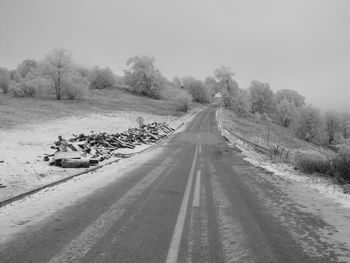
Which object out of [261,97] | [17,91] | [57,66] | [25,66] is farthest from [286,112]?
[25,66]

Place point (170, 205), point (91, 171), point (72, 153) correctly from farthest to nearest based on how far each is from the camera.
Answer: point (72, 153) → point (91, 171) → point (170, 205)

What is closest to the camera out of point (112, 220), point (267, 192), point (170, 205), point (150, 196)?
point (112, 220)

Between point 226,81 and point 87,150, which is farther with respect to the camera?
point 226,81

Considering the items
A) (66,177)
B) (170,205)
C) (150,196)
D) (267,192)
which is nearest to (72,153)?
(66,177)

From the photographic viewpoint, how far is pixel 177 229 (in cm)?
581

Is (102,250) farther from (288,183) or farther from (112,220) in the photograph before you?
(288,183)

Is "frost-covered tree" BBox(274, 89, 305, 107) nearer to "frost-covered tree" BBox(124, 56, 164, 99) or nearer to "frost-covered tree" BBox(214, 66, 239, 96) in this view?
"frost-covered tree" BBox(214, 66, 239, 96)

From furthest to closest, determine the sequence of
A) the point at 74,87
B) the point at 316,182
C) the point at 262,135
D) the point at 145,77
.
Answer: the point at 145,77, the point at 74,87, the point at 262,135, the point at 316,182

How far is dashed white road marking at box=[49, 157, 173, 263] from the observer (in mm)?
4605

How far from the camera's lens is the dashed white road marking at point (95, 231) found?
15.1 feet

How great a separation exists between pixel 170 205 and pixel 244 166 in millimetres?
7858

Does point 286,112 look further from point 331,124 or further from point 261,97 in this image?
point 331,124

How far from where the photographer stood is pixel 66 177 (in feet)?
34.4

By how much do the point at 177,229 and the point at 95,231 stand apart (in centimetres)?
152
